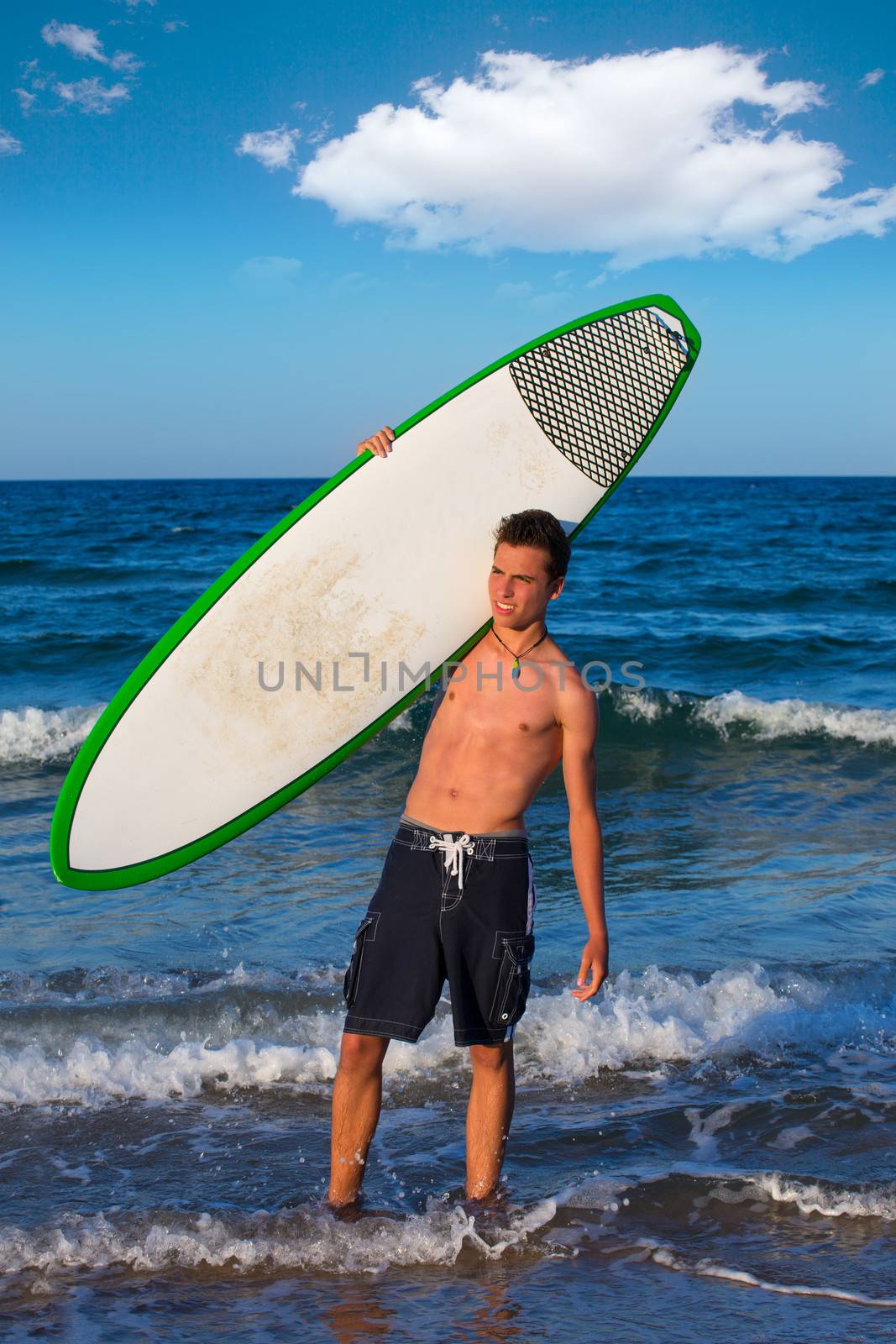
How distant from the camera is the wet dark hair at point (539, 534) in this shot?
2793mm

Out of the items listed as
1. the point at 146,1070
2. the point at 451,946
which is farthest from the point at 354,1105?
the point at 146,1070

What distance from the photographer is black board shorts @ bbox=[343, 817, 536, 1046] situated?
270 cm

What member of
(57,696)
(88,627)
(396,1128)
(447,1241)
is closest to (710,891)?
(396,1128)

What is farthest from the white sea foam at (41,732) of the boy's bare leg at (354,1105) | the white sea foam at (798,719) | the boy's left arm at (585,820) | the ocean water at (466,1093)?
the boy's left arm at (585,820)

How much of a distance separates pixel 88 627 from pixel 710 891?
10.5 m

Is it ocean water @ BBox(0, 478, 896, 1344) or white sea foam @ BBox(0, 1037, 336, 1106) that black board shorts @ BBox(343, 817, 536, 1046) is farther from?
white sea foam @ BBox(0, 1037, 336, 1106)

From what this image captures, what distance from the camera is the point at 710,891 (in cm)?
558

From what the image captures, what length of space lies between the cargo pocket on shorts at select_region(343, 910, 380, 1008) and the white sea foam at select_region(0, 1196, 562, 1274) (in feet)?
1.87

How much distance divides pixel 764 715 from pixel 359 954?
25.6ft

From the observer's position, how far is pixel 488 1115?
2814 millimetres

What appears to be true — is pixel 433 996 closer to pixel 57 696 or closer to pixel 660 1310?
pixel 660 1310

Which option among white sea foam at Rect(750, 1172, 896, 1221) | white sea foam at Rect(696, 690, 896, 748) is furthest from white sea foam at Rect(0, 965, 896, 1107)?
white sea foam at Rect(696, 690, 896, 748)

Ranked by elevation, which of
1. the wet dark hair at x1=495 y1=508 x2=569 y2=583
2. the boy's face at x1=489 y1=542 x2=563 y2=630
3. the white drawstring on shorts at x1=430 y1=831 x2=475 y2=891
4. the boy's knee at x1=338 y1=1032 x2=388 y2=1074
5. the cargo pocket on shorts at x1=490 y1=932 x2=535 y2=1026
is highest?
the wet dark hair at x1=495 y1=508 x2=569 y2=583

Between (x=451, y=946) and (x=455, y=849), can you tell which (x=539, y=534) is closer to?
(x=455, y=849)
